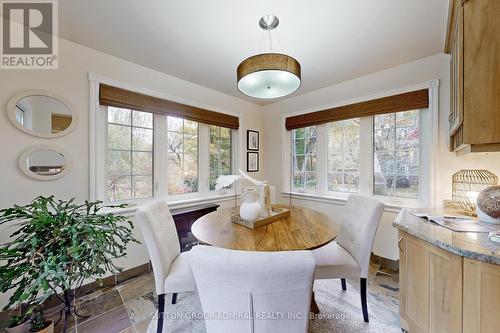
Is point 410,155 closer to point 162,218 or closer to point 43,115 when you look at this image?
point 162,218

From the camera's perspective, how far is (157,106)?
92.8 inches

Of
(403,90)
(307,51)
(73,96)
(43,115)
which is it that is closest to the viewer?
(43,115)

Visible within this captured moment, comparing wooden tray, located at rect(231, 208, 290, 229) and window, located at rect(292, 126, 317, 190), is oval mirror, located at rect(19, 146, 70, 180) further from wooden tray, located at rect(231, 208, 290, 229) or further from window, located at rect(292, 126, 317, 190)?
window, located at rect(292, 126, 317, 190)

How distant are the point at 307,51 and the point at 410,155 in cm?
168

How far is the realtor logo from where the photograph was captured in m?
1.49

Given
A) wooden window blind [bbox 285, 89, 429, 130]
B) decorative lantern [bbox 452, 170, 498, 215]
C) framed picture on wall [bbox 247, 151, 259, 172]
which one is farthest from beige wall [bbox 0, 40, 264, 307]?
decorative lantern [bbox 452, 170, 498, 215]

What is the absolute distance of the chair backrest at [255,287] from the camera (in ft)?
2.41

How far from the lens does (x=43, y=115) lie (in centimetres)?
172

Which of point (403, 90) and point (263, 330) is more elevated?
point (403, 90)

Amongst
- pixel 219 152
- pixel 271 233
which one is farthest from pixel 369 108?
pixel 219 152

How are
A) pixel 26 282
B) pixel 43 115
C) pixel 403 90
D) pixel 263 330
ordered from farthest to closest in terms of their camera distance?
pixel 403 90, pixel 43 115, pixel 26 282, pixel 263 330

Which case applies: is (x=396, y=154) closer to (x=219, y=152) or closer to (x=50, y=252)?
(x=219, y=152)

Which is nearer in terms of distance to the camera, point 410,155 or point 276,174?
point 410,155

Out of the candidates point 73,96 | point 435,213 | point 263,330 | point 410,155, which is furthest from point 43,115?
point 410,155
